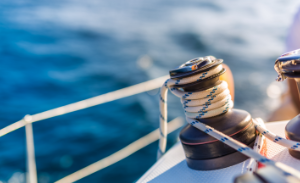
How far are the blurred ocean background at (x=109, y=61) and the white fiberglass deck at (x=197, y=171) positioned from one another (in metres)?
0.87

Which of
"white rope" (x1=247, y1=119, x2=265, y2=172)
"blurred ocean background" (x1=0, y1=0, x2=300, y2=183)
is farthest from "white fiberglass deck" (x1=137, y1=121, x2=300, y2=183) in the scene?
"blurred ocean background" (x1=0, y1=0, x2=300, y2=183)

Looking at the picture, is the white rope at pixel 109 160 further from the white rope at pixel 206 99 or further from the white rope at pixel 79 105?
the white rope at pixel 206 99

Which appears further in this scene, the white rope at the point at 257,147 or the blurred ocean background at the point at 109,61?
the blurred ocean background at the point at 109,61

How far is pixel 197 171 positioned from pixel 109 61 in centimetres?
503

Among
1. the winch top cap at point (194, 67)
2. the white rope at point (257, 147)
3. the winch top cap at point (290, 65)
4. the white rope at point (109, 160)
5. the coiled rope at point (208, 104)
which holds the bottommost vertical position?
the white rope at point (109, 160)

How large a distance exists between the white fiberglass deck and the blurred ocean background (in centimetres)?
87

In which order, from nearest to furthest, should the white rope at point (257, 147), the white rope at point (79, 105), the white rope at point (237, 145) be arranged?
1. the white rope at point (237, 145)
2. the white rope at point (257, 147)
3. the white rope at point (79, 105)

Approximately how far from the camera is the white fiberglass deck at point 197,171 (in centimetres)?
67

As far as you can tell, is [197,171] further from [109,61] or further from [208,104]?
[109,61]

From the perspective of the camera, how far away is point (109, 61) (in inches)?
220

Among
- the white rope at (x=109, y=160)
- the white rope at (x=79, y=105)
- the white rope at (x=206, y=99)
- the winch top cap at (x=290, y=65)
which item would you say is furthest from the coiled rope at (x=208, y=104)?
the white rope at (x=109, y=160)

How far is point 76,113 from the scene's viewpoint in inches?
153

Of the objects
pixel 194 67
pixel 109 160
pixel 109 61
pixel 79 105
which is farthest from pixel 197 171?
pixel 109 61

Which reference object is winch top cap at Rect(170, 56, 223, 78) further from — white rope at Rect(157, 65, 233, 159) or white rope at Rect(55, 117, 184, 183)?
white rope at Rect(55, 117, 184, 183)
